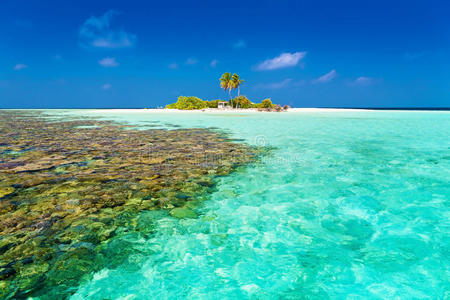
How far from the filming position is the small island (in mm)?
67188

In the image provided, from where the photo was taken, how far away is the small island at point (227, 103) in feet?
220

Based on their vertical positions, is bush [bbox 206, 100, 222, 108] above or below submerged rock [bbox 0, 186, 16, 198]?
above

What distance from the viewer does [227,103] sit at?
6988 centimetres

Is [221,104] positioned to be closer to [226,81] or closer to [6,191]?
[226,81]

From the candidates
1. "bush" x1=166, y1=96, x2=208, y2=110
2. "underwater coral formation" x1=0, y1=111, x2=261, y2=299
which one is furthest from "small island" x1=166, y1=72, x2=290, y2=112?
"underwater coral formation" x1=0, y1=111, x2=261, y2=299

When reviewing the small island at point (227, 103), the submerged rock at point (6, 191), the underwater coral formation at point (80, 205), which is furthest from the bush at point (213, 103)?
the submerged rock at point (6, 191)

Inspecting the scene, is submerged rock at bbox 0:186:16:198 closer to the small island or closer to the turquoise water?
the turquoise water

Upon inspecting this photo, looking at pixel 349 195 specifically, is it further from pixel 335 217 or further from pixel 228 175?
pixel 228 175

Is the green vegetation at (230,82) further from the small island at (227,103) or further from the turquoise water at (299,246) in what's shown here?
the turquoise water at (299,246)

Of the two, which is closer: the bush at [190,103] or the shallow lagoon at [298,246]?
the shallow lagoon at [298,246]

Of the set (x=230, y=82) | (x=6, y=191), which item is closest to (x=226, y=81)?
(x=230, y=82)

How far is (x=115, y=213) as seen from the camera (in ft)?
15.0

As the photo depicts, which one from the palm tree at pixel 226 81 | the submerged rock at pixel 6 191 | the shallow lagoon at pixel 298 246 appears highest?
the palm tree at pixel 226 81

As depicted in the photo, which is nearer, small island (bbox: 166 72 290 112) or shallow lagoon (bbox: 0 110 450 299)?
shallow lagoon (bbox: 0 110 450 299)
